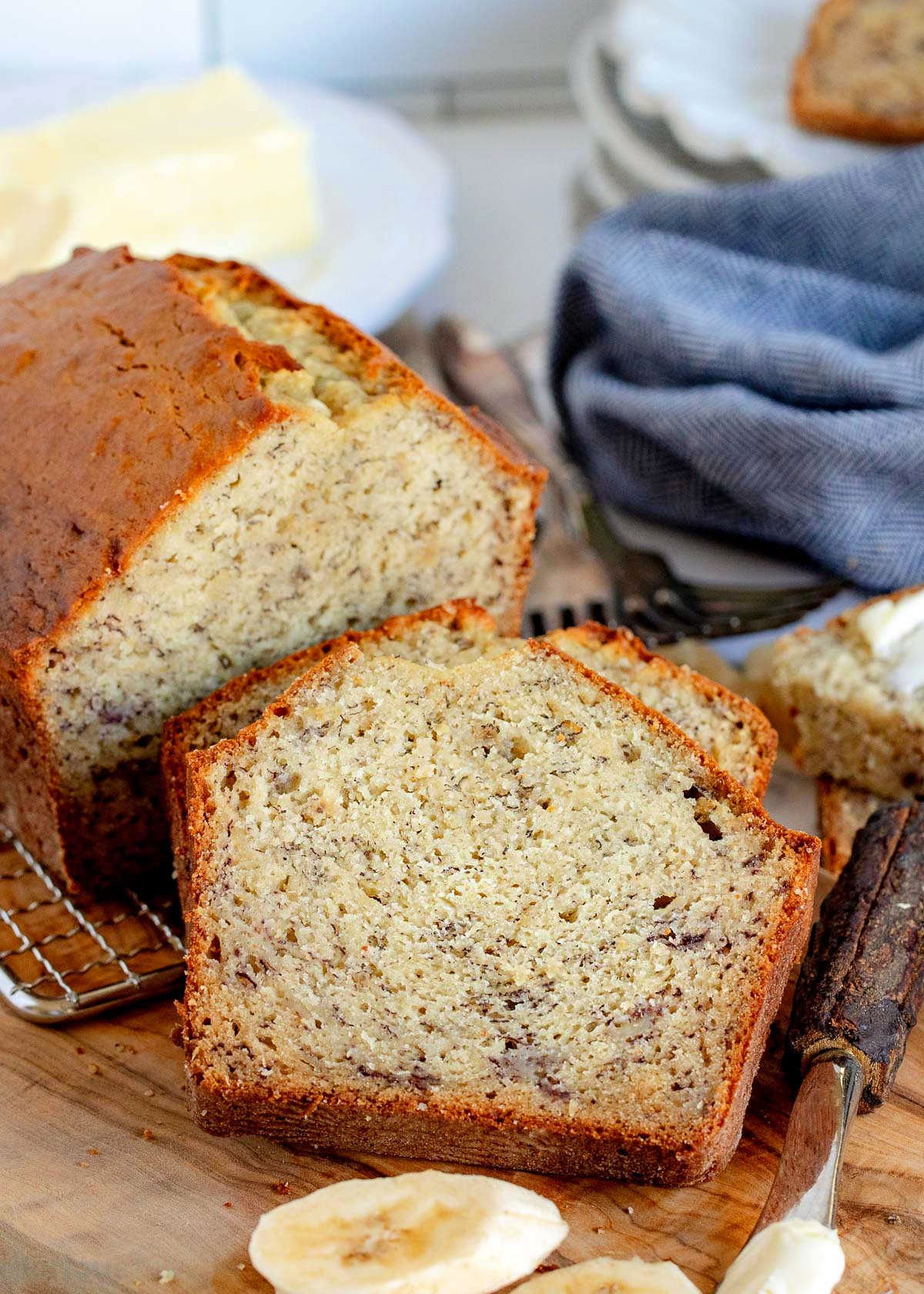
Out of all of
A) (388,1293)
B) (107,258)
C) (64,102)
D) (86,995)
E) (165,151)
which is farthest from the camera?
(64,102)

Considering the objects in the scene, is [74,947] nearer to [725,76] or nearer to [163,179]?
[163,179]

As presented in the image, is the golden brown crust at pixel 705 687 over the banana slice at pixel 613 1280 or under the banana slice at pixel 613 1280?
over

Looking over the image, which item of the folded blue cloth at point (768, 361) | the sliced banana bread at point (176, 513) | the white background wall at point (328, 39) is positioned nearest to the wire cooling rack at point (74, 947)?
the sliced banana bread at point (176, 513)

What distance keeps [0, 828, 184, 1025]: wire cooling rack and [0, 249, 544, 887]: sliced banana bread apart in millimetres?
58

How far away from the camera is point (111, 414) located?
2525mm

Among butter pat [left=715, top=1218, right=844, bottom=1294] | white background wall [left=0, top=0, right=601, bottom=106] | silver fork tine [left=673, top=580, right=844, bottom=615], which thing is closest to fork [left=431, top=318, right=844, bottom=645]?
silver fork tine [left=673, top=580, right=844, bottom=615]

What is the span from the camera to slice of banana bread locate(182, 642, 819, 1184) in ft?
6.90

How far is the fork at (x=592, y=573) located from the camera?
3.27m

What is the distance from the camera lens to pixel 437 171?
4.65 metres

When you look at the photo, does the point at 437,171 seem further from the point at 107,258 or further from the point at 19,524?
the point at 19,524

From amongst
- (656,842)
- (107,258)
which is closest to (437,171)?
(107,258)

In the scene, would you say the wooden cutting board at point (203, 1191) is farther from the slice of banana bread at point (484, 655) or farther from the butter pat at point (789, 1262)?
the slice of banana bread at point (484, 655)

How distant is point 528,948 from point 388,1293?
1.88 feet

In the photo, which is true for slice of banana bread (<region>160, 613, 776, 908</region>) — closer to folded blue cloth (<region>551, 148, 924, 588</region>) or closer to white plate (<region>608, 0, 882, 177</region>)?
folded blue cloth (<region>551, 148, 924, 588</region>)
